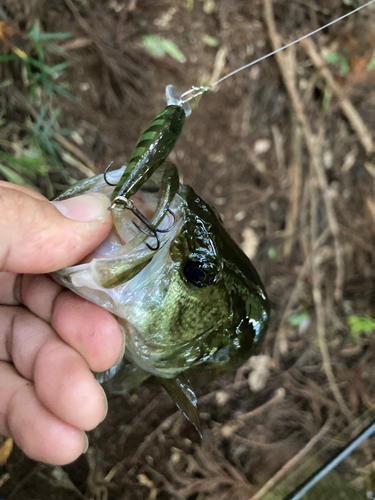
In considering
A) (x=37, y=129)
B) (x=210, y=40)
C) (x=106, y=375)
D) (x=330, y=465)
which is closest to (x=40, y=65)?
(x=37, y=129)

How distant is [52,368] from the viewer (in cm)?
137

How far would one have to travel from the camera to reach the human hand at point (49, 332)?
41.2 inches

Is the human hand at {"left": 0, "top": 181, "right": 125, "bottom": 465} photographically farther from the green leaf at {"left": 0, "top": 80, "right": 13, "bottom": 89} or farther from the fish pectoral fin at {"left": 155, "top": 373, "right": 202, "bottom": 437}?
the green leaf at {"left": 0, "top": 80, "right": 13, "bottom": 89}

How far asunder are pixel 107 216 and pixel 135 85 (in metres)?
1.82

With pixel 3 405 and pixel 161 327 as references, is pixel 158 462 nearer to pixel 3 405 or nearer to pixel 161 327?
pixel 3 405

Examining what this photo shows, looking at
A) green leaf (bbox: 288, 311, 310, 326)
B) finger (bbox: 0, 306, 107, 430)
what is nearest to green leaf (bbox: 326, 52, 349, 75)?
green leaf (bbox: 288, 311, 310, 326)

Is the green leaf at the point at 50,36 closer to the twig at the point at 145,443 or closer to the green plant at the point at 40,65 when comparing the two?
the green plant at the point at 40,65

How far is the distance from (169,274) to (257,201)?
197 centimetres

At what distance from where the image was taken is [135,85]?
8.38 ft

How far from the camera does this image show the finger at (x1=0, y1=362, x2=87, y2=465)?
133cm

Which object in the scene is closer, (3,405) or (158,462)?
(3,405)

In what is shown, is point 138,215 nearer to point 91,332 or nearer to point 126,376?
point 91,332

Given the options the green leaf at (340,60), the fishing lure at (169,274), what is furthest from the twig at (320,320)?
the fishing lure at (169,274)

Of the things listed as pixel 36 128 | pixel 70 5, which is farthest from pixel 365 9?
pixel 36 128
